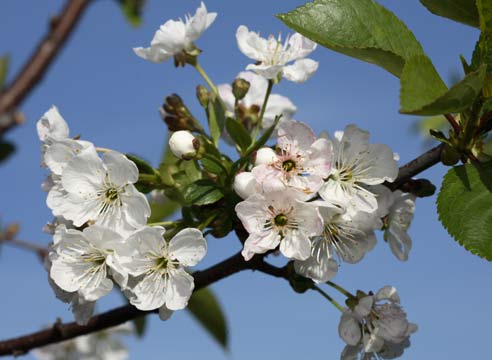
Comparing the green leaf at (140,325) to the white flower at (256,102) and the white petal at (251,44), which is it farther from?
the white petal at (251,44)

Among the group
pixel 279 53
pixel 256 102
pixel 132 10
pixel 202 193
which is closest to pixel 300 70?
pixel 279 53

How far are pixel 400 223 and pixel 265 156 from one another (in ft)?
1.31

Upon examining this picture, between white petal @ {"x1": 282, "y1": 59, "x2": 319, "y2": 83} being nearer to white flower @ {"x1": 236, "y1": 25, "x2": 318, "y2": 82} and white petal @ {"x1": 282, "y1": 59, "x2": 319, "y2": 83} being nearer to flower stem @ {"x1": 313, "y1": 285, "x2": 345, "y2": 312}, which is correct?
white flower @ {"x1": 236, "y1": 25, "x2": 318, "y2": 82}

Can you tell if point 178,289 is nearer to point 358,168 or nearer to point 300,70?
point 358,168

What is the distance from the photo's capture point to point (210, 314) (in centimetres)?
270

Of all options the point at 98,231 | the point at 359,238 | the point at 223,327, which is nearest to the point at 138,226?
the point at 98,231

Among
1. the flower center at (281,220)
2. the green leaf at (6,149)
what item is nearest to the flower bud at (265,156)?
the flower center at (281,220)

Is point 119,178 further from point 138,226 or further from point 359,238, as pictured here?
point 359,238

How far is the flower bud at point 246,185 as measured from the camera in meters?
1.48

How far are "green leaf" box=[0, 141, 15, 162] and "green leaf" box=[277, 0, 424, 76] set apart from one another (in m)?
1.97

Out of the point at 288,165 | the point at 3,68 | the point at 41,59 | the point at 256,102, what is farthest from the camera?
the point at 3,68

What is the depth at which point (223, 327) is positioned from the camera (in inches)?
106

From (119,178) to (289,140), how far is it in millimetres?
372

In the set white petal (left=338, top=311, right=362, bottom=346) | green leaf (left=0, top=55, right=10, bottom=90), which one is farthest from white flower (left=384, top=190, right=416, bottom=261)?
green leaf (left=0, top=55, right=10, bottom=90)
